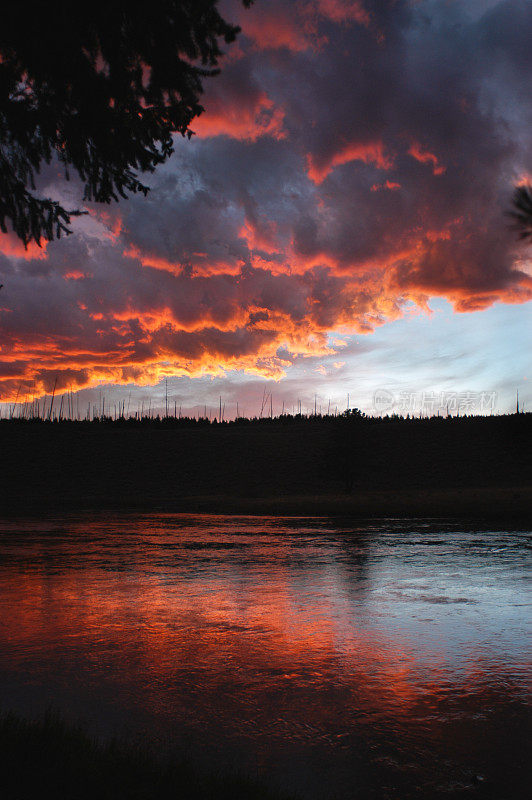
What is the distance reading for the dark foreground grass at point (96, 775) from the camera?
10.0 feet

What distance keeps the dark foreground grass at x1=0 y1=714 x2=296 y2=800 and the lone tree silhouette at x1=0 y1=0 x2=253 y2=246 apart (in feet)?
15.4

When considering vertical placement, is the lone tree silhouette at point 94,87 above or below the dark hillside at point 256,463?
above

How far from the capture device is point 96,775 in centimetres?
319

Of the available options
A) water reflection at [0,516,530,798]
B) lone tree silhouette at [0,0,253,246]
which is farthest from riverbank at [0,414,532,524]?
lone tree silhouette at [0,0,253,246]

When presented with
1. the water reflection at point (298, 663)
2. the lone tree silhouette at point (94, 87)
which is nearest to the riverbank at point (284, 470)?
the water reflection at point (298, 663)

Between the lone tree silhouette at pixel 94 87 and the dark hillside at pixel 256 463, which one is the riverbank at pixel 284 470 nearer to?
the dark hillside at pixel 256 463

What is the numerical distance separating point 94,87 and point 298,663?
558 cm

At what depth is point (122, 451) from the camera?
67.5 metres

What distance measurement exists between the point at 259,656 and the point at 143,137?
516 centimetres

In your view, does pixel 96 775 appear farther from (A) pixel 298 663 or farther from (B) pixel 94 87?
(B) pixel 94 87

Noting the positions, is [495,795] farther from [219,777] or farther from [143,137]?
[143,137]

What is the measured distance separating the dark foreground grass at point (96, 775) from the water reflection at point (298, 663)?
410mm

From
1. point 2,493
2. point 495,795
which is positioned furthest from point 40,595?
point 2,493

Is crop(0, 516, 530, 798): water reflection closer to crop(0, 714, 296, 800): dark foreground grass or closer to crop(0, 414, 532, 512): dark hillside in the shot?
crop(0, 714, 296, 800): dark foreground grass
